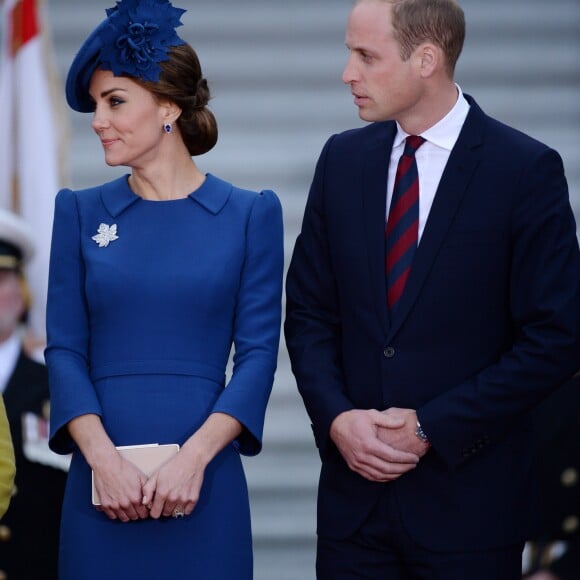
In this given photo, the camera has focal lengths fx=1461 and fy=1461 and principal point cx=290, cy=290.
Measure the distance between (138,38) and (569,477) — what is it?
1745 millimetres

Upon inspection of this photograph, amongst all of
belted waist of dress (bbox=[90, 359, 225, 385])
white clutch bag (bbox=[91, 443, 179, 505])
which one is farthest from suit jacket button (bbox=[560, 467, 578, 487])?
white clutch bag (bbox=[91, 443, 179, 505])

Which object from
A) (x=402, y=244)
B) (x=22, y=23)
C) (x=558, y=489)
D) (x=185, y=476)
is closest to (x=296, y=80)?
(x=22, y=23)

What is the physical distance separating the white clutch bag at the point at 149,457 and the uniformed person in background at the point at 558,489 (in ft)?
4.03

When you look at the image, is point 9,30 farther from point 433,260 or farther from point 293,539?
point 433,260

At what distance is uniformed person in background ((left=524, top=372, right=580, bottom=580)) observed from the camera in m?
3.80

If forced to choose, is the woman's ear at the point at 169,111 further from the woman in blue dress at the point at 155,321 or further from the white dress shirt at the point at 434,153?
the white dress shirt at the point at 434,153

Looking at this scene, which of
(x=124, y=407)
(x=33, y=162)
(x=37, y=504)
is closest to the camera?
(x=124, y=407)

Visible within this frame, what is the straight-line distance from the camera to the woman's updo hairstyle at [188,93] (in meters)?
3.06

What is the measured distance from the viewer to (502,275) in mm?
3053

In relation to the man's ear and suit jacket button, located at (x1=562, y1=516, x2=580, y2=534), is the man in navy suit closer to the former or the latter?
the man's ear

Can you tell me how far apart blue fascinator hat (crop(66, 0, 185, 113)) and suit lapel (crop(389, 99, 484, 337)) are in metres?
0.64

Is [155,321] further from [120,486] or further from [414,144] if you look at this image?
[414,144]

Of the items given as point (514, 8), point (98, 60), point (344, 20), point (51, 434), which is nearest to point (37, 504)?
point (51, 434)

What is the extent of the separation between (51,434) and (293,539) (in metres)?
2.55
